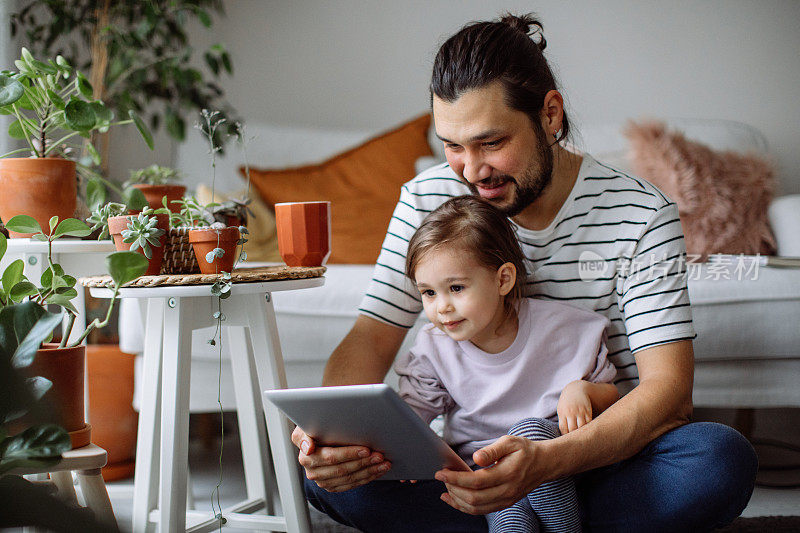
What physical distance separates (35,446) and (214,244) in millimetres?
420

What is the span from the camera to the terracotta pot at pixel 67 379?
3.04ft

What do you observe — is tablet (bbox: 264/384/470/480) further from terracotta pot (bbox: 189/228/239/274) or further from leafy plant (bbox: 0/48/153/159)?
leafy plant (bbox: 0/48/153/159)

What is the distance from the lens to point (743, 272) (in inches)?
68.8

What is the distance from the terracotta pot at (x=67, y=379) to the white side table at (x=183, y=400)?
10 centimetres

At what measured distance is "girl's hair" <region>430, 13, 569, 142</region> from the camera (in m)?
1.12

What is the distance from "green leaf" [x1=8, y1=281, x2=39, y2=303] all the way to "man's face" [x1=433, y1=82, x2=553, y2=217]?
63cm

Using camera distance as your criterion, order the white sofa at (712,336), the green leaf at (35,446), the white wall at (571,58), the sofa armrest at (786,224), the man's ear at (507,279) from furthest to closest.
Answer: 1. the white wall at (571,58)
2. the sofa armrest at (786,224)
3. the white sofa at (712,336)
4. the man's ear at (507,279)
5. the green leaf at (35,446)

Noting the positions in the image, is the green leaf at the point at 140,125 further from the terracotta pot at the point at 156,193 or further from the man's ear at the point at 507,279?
the man's ear at the point at 507,279

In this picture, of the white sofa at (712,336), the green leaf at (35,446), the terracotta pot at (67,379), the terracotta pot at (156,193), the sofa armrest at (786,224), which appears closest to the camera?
the green leaf at (35,446)

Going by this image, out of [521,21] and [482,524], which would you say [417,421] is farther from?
[521,21]

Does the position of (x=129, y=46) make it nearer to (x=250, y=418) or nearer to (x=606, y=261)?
(x=250, y=418)

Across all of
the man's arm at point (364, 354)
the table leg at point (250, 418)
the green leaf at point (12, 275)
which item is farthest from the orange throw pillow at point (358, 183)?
the green leaf at point (12, 275)

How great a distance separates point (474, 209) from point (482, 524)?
1.59 feet

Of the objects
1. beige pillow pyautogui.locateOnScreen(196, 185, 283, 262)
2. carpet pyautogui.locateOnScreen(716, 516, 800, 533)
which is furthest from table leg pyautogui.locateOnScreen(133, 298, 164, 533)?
carpet pyautogui.locateOnScreen(716, 516, 800, 533)
